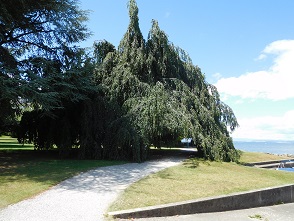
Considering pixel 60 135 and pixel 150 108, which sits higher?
pixel 150 108


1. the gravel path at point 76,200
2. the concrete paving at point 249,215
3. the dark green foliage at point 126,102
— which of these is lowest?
the concrete paving at point 249,215

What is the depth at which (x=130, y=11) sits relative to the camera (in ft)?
47.6

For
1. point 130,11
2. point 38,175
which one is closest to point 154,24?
point 130,11

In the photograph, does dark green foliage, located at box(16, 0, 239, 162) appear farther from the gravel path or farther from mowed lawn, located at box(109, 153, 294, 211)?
the gravel path

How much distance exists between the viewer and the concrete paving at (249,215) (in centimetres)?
572

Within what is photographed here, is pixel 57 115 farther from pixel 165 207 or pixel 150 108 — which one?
pixel 165 207

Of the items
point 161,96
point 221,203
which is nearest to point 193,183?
point 221,203

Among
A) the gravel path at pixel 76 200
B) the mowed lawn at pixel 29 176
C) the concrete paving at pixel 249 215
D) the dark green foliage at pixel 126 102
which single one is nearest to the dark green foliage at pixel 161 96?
the dark green foliage at pixel 126 102

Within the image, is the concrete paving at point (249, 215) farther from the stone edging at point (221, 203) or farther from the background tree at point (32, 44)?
the background tree at point (32, 44)

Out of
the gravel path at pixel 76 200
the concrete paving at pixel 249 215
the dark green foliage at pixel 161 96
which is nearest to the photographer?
the gravel path at pixel 76 200

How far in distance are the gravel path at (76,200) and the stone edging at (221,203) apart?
71cm

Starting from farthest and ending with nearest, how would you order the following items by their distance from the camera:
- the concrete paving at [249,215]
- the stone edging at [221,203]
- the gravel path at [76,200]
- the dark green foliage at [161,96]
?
1. the dark green foliage at [161,96]
2. the concrete paving at [249,215]
3. the stone edging at [221,203]
4. the gravel path at [76,200]

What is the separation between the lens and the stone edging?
537 centimetres

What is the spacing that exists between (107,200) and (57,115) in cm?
832
